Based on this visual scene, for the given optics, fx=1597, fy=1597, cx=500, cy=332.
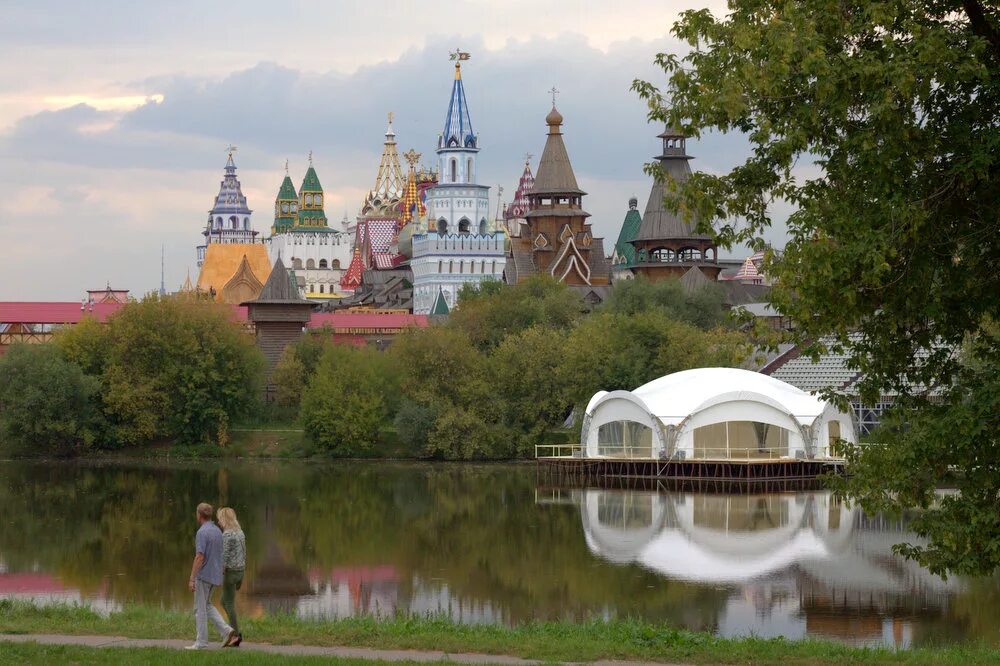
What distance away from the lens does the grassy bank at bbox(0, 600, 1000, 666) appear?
15.9 m

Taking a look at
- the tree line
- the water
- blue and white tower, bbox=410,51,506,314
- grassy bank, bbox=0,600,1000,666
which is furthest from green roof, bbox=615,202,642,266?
grassy bank, bbox=0,600,1000,666

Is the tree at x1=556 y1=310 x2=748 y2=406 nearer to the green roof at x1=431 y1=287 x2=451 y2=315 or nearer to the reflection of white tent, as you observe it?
the reflection of white tent

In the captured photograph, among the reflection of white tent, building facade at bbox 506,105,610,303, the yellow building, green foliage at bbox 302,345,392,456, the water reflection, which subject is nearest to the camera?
the water reflection

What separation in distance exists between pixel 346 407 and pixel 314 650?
4197 cm

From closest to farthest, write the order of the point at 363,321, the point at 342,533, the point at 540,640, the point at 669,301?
1. the point at 540,640
2. the point at 342,533
3. the point at 669,301
4. the point at 363,321

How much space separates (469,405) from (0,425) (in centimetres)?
1667

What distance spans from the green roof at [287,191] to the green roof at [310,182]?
4.95m

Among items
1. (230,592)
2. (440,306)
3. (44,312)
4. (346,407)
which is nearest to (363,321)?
(440,306)

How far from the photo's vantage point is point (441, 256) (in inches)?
3939

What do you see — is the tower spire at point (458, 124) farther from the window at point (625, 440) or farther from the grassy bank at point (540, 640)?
the grassy bank at point (540, 640)

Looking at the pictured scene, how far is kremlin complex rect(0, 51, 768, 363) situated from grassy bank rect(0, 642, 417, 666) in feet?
140

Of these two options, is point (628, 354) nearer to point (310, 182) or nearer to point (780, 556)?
point (780, 556)

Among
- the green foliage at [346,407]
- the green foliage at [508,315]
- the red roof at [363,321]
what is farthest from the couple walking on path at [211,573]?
the red roof at [363,321]

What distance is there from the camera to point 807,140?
14648mm
